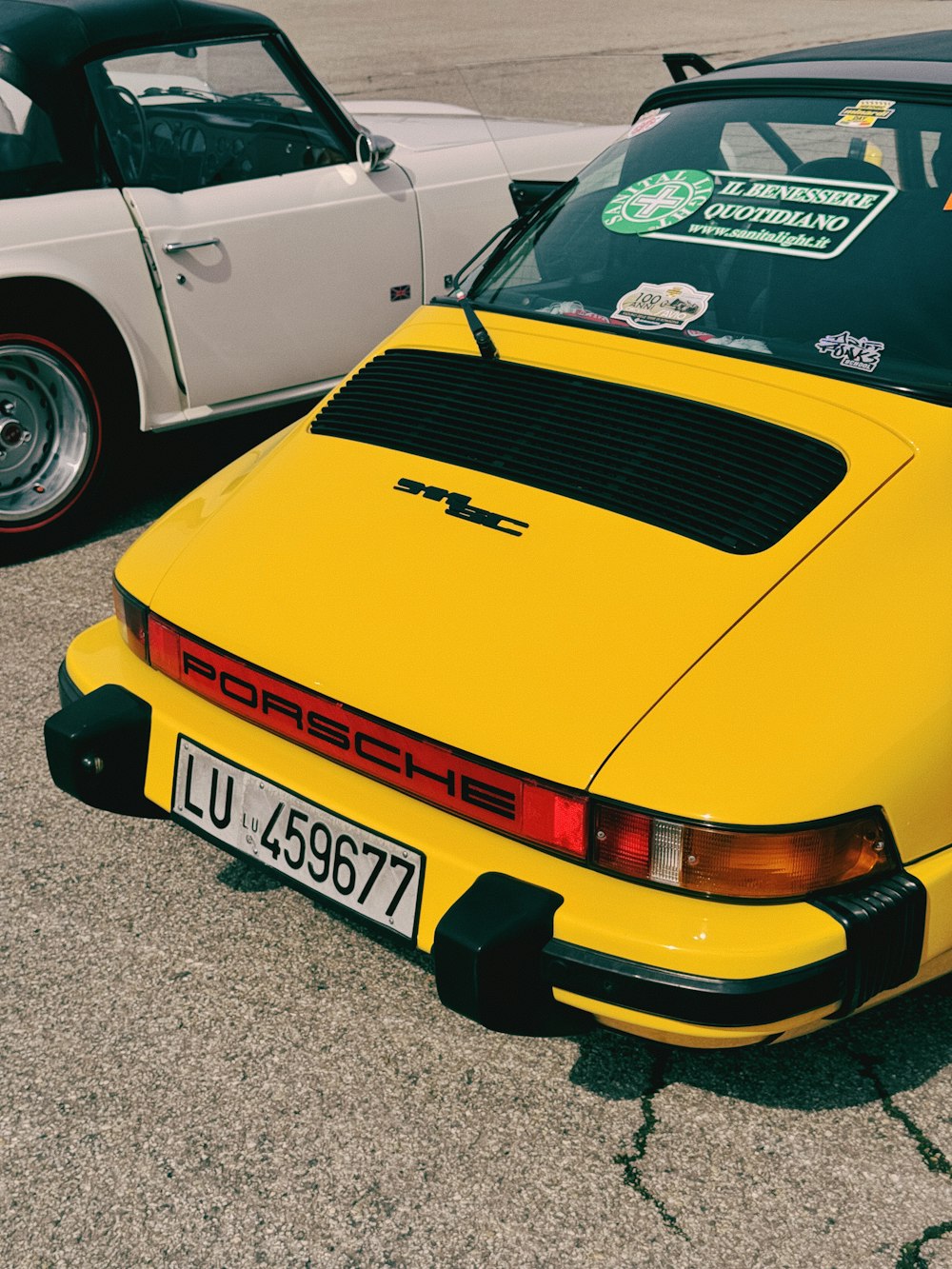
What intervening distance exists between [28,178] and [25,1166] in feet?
10.2

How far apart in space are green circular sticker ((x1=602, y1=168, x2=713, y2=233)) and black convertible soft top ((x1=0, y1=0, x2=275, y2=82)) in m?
2.11

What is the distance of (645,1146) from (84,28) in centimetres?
380

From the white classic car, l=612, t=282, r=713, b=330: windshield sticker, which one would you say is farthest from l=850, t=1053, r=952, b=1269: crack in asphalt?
the white classic car

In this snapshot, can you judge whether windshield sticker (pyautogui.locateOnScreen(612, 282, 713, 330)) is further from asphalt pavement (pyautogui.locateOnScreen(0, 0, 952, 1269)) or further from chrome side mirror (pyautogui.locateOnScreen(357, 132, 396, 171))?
chrome side mirror (pyautogui.locateOnScreen(357, 132, 396, 171))

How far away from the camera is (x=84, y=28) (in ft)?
14.4

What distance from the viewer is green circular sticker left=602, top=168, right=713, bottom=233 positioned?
3.05m

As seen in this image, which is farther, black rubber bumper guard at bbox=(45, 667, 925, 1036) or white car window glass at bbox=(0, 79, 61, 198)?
white car window glass at bbox=(0, 79, 61, 198)

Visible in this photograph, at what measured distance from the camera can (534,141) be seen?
5.33 meters

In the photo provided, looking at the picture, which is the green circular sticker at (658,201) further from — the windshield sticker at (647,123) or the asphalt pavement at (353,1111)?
the asphalt pavement at (353,1111)

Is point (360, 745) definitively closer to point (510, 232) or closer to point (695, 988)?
point (695, 988)

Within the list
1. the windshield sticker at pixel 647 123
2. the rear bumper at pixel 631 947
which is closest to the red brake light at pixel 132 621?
the rear bumper at pixel 631 947

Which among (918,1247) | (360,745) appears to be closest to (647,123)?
(360,745)

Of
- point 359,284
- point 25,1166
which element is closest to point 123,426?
point 359,284

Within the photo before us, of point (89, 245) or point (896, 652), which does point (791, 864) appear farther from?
point (89, 245)
